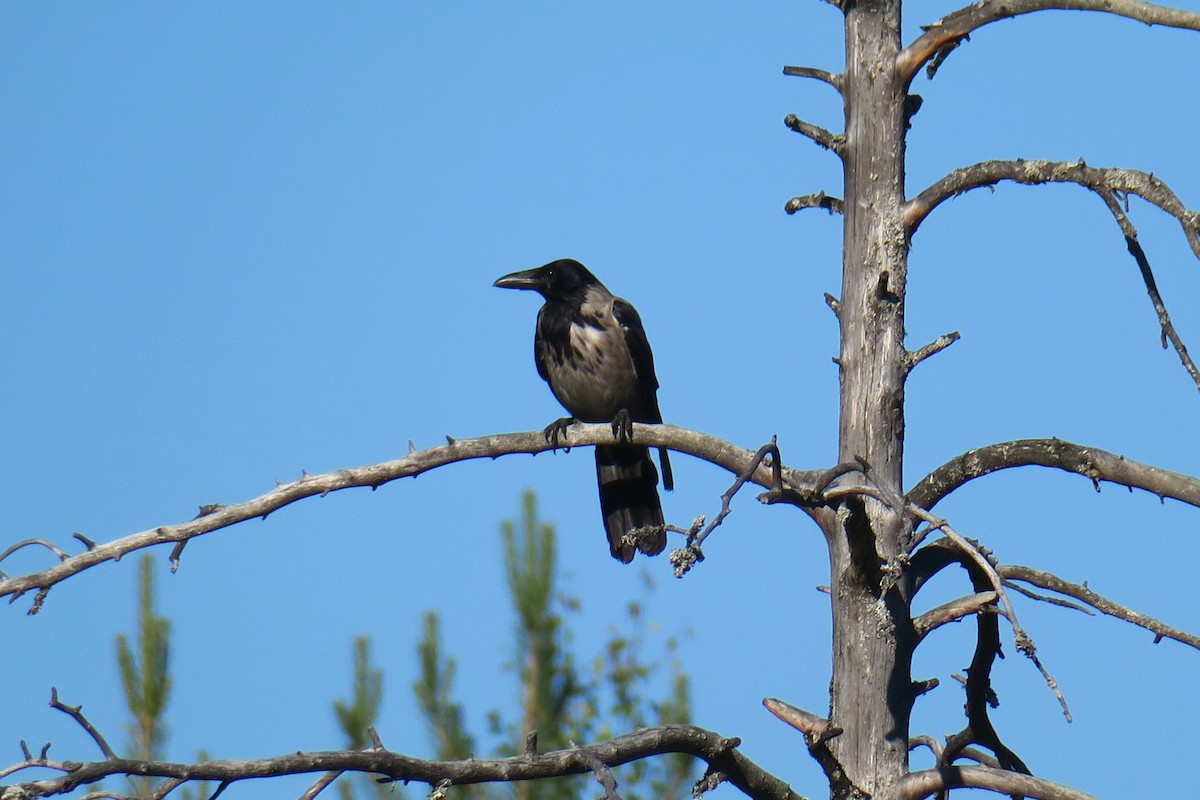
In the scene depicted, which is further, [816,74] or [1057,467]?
[816,74]

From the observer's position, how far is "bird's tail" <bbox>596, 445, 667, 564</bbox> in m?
7.84

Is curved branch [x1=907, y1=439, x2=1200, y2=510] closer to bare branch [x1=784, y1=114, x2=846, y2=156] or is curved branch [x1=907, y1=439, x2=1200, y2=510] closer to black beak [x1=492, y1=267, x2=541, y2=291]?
bare branch [x1=784, y1=114, x2=846, y2=156]

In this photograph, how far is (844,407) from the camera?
4.74 meters

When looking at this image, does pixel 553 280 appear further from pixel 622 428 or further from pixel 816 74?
pixel 816 74

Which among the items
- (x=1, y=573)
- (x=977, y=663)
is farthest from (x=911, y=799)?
(x=1, y=573)

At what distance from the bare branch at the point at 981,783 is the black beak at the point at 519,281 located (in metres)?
4.52

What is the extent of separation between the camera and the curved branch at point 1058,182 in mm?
4052

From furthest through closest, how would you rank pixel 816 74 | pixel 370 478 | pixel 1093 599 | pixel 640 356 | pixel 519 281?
Answer: pixel 519 281, pixel 640 356, pixel 816 74, pixel 370 478, pixel 1093 599

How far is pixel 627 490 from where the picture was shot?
7898mm

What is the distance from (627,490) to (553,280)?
131cm

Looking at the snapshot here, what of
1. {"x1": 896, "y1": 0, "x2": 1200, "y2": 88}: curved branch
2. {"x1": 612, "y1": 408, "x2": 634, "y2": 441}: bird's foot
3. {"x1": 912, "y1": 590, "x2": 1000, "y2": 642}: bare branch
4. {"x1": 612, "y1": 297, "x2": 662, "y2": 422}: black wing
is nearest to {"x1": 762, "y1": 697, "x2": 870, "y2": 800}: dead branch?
{"x1": 912, "y1": 590, "x2": 1000, "y2": 642}: bare branch

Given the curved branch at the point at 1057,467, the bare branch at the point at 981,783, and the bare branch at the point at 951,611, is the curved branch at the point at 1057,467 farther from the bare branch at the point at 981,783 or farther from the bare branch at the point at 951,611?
the bare branch at the point at 981,783

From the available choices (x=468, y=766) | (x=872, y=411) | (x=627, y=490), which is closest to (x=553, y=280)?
(x=627, y=490)

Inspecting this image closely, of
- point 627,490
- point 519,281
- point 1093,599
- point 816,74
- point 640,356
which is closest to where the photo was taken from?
point 1093,599
